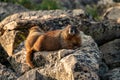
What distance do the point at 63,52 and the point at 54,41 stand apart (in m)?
1.18

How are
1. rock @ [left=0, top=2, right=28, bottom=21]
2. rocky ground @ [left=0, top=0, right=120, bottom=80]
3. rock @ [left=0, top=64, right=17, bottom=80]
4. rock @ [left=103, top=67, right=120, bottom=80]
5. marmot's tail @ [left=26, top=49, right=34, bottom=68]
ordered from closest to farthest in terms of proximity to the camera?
rocky ground @ [left=0, top=0, right=120, bottom=80] → rock @ [left=103, top=67, right=120, bottom=80] → rock @ [left=0, top=64, right=17, bottom=80] → marmot's tail @ [left=26, top=49, right=34, bottom=68] → rock @ [left=0, top=2, right=28, bottom=21]

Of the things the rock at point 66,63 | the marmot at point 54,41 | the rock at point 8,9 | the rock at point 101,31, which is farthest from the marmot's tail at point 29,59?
the rock at point 8,9

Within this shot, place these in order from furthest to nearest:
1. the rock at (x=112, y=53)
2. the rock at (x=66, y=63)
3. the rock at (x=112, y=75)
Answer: the rock at (x=112, y=53)
the rock at (x=112, y=75)
the rock at (x=66, y=63)

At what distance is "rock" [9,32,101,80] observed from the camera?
1137 cm

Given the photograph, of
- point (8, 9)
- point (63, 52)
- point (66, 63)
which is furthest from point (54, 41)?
point (8, 9)

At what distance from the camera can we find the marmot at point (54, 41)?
44.5ft

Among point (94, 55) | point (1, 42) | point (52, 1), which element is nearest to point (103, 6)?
point (52, 1)

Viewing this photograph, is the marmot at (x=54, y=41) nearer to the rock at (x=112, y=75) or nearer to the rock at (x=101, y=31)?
the rock at (x=112, y=75)

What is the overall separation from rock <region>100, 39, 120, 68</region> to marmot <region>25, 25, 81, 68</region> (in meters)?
1.65

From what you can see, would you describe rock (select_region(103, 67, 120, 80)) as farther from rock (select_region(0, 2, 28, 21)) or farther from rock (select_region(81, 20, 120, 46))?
rock (select_region(0, 2, 28, 21))

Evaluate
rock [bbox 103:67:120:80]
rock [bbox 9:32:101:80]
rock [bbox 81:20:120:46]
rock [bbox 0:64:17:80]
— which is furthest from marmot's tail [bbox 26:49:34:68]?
rock [bbox 81:20:120:46]

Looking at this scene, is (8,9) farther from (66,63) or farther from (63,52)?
(66,63)

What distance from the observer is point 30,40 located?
45.9 ft

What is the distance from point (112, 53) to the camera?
15.3 m
